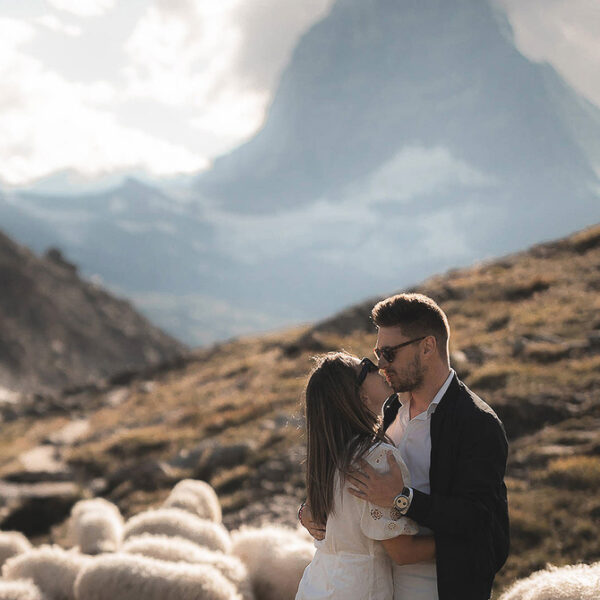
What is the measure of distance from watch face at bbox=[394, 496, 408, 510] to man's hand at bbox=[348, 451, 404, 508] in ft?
0.06

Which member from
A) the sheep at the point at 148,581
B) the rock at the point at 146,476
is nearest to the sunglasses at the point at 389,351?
the sheep at the point at 148,581

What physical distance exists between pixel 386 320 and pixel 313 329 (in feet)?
63.0

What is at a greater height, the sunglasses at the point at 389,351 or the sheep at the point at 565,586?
the sunglasses at the point at 389,351

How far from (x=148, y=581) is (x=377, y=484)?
111 inches

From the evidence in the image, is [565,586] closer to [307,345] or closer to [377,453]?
[377,453]

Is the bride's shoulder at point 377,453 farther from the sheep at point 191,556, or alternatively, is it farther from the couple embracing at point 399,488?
the sheep at point 191,556

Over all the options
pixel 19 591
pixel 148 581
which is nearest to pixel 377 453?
pixel 148 581

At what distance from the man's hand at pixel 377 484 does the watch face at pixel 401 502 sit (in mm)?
17

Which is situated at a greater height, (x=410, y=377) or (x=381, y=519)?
(x=410, y=377)

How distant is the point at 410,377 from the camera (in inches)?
128

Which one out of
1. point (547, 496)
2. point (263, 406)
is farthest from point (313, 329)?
point (547, 496)

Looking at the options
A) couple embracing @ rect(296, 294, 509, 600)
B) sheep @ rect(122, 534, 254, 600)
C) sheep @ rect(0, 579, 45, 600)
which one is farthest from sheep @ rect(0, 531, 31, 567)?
couple embracing @ rect(296, 294, 509, 600)

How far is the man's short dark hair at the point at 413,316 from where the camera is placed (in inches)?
126

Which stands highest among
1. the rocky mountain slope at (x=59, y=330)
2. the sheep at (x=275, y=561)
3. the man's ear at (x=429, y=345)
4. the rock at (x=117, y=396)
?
the rocky mountain slope at (x=59, y=330)
